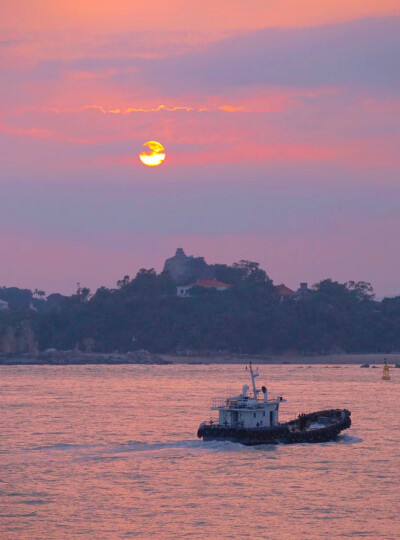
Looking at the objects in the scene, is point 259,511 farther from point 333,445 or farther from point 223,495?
point 333,445

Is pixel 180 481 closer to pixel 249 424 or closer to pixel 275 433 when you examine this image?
pixel 249 424

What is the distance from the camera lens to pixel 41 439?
87.9 metres

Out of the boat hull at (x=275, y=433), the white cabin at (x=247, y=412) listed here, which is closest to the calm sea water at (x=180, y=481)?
the boat hull at (x=275, y=433)

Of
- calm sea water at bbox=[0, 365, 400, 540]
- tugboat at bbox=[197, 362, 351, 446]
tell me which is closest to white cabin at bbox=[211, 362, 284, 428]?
tugboat at bbox=[197, 362, 351, 446]

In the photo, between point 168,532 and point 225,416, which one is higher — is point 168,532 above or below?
below

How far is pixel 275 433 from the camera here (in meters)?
81.9

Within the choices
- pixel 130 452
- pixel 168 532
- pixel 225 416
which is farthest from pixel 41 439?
pixel 168 532

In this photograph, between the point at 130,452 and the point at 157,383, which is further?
the point at 157,383

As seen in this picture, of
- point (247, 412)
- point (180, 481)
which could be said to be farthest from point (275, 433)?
point (180, 481)

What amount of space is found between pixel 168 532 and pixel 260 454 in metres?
25.5

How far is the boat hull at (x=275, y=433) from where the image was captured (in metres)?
80.8

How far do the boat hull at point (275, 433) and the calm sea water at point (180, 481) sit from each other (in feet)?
2.66

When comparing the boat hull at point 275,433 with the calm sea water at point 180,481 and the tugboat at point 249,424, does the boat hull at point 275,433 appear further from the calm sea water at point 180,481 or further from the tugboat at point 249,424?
the calm sea water at point 180,481

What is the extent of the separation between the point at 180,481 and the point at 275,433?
662 inches
